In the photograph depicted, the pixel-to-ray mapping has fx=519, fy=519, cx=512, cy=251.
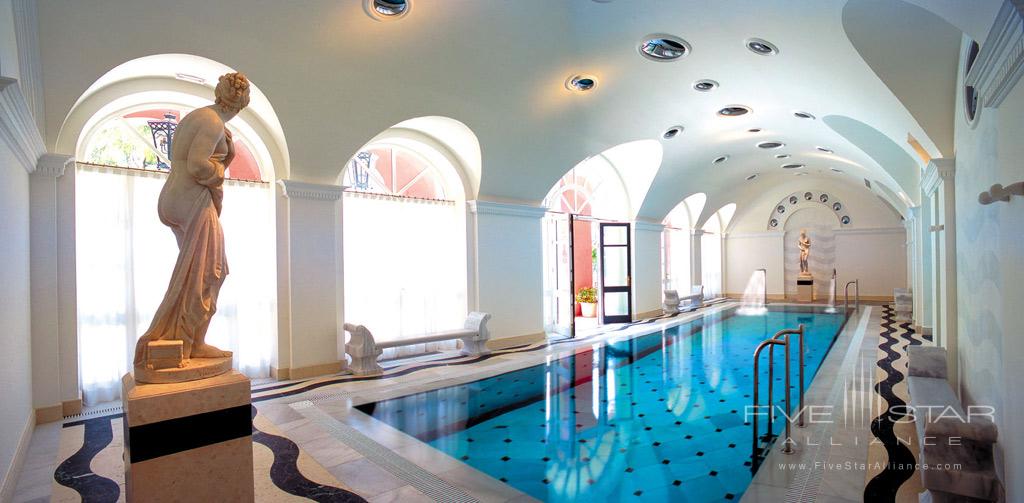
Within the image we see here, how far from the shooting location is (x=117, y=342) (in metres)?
6.11

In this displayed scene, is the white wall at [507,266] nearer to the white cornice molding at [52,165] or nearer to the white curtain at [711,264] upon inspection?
the white cornice molding at [52,165]

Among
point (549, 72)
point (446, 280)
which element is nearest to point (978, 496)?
point (549, 72)

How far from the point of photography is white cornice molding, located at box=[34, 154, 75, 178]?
5.18m

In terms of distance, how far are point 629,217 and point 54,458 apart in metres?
11.9

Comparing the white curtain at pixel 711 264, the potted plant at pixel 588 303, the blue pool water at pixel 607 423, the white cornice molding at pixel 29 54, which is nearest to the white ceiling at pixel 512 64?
the white cornice molding at pixel 29 54

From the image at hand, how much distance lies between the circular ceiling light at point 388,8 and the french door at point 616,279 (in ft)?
28.2

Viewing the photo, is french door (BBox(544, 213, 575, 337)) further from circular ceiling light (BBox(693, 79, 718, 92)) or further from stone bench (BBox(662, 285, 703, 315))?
stone bench (BBox(662, 285, 703, 315))

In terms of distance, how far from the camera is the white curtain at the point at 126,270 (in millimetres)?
5902

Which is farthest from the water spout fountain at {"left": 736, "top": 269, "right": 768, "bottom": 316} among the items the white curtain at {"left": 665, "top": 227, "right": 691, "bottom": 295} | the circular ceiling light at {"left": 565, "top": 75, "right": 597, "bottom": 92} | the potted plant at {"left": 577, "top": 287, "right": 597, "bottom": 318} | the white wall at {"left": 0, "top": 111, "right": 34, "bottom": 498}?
the white wall at {"left": 0, "top": 111, "right": 34, "bottom": 498}

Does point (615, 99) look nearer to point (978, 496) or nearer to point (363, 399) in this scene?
point (363, 399)

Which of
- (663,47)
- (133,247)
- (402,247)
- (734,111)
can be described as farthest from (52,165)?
(734,111)

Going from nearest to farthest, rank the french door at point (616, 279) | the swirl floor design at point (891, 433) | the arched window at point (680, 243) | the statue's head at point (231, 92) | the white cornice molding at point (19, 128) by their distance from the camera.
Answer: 1. the statue's head at point (231, 92)
2. the white cornice molding at point (19, 128)
3. the swirl floor design at point (891, 433)
4. the french door at point (616, 279)
5. the arched window at point (680, 243)

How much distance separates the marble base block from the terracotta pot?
27.8ft

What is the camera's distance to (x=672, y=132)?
10.6 meters
